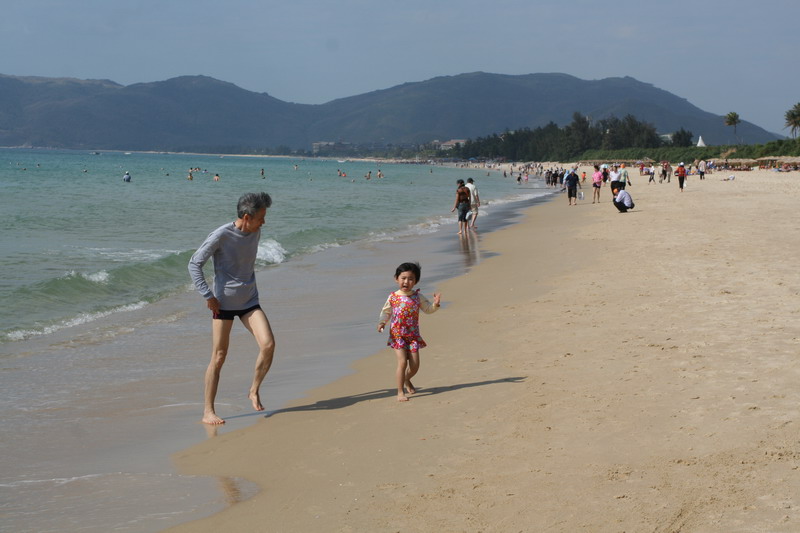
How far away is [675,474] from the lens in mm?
4320

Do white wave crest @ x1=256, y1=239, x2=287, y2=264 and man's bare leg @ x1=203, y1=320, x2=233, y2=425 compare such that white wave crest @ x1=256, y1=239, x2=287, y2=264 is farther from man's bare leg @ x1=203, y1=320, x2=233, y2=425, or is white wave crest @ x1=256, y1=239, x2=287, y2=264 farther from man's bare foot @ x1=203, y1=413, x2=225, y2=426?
man's bare foot @ x1=203, y1=413, x2=225, y2=426

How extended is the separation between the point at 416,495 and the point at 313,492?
588mm

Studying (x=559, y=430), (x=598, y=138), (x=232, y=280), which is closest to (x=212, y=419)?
(x=232, y=280)

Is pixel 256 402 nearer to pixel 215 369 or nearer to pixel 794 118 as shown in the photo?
pixel 215 369

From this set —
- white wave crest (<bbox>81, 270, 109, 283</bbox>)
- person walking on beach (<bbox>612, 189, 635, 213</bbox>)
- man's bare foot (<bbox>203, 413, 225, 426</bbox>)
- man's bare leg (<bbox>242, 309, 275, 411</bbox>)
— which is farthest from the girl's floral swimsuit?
person walking on beach (<bbox>612, 189, 635, 213</bbox>)

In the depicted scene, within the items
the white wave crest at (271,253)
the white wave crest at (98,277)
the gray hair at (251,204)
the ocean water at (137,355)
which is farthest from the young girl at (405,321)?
the white wave crest at (271,253)

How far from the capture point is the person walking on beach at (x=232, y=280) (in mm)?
6012

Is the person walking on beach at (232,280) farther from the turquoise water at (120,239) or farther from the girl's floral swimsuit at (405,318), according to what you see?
the turquoise water at (120,239)

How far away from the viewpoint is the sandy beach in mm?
4066

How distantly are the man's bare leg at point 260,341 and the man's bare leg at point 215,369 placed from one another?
0.18 m

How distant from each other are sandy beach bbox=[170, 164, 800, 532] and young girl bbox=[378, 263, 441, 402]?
0.74ft

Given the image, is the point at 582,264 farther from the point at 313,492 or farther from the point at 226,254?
the point at 313,492

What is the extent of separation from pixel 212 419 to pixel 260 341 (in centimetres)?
66

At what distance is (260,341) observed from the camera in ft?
20.3
